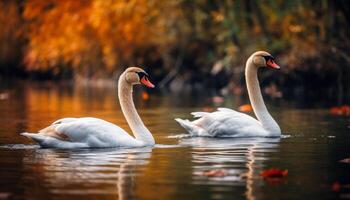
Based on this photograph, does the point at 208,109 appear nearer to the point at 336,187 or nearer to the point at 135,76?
the point at 135,76

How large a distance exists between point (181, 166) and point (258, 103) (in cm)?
528

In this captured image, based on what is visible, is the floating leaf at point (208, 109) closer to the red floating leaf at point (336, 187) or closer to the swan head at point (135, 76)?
the swan head at point (135, 76)

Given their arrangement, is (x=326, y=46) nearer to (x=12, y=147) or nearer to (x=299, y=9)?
(x=299, y=9)

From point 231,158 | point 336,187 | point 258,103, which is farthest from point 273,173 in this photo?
point 258,103

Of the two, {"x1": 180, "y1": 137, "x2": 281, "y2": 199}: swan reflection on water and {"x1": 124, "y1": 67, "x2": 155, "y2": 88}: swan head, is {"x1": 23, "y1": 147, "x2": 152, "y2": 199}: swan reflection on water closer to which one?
{"x1": 180, "y1": 137, "x2": 281, "y2": 199}: swan reflection on water

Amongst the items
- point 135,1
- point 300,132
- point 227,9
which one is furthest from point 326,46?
point 300,132

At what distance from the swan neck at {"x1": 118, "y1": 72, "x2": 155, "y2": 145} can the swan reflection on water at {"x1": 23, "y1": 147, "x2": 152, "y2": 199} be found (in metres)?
0.38

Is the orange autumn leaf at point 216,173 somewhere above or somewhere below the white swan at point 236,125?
below

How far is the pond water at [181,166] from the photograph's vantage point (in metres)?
9.39

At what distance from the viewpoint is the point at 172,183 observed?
10.0 metres

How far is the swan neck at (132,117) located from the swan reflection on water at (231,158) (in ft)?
2.25

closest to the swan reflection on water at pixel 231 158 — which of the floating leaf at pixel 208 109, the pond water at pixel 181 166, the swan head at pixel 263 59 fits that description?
the pond water at pixel 181 166

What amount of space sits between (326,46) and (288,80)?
13.1 ft

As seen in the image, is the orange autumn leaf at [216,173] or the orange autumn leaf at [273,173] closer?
the orange autumn leaf at [273,173]
